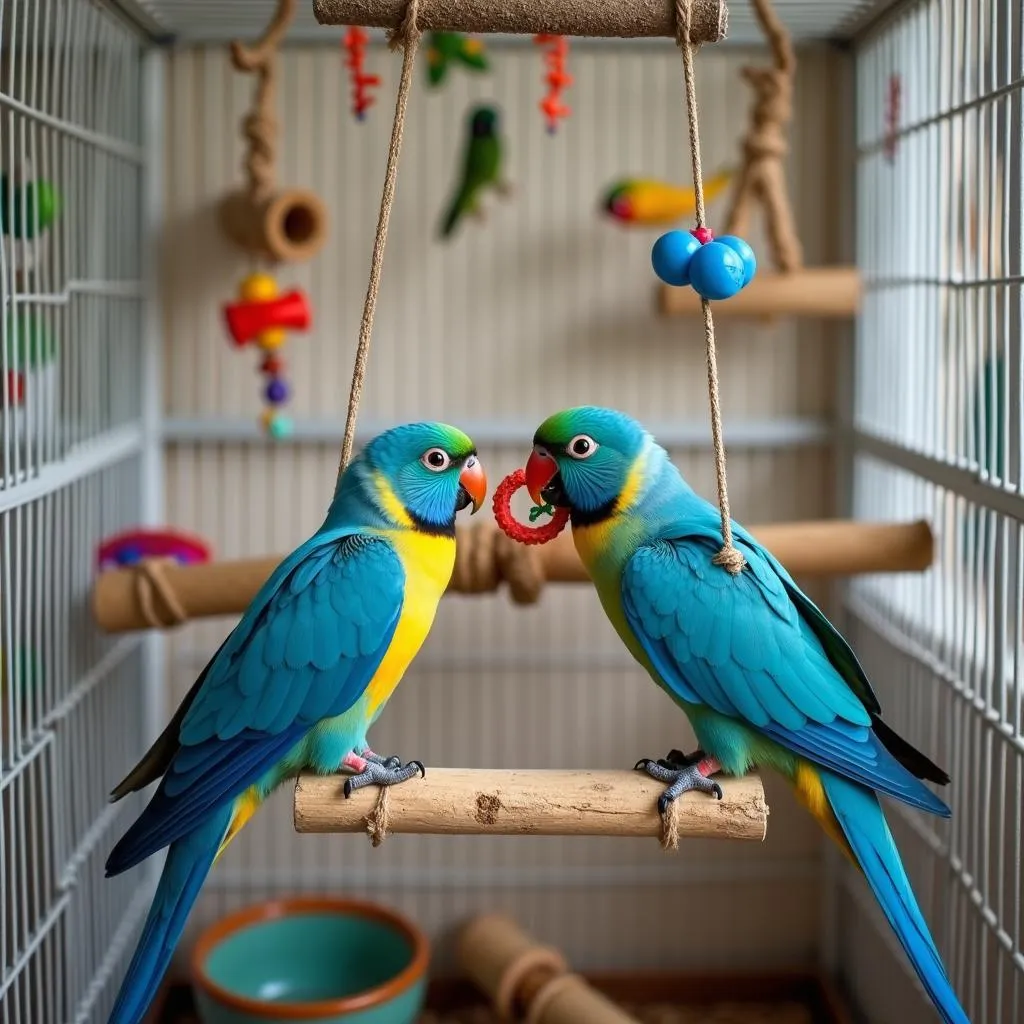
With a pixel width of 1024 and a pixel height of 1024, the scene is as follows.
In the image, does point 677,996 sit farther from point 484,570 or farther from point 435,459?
point 435,459

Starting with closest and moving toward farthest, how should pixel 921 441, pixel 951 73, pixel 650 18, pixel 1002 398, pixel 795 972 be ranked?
1. pixel 650 18
2. pixel 1002 398
3. pixel 951 73
4. pixel 921 441
5. pixel 795 972

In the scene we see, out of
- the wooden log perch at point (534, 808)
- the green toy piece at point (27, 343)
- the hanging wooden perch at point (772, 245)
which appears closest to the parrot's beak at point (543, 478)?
the wooden log perch at point (534, 808)

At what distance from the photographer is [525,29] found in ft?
3.42

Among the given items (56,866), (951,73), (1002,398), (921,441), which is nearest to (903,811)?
(921,441)

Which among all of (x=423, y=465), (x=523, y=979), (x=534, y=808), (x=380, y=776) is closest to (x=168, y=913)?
(x=380, y=776)

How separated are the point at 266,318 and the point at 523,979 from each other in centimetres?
106

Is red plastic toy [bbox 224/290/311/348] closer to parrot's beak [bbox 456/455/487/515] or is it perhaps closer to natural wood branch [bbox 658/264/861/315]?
natural wood branch [bbox 658/264/861/315]

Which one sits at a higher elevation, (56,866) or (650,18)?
(650,18)

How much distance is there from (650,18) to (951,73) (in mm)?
609

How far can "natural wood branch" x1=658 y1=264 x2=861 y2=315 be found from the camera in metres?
1.76

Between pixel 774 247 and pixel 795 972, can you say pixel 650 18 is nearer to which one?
pixel 774 247

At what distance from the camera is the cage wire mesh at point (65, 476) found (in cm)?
133

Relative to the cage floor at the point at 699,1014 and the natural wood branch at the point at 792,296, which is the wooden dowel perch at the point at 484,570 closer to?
the natural wood branch at the point at 792,296

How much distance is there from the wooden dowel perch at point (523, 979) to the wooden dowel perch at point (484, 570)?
62 cm
